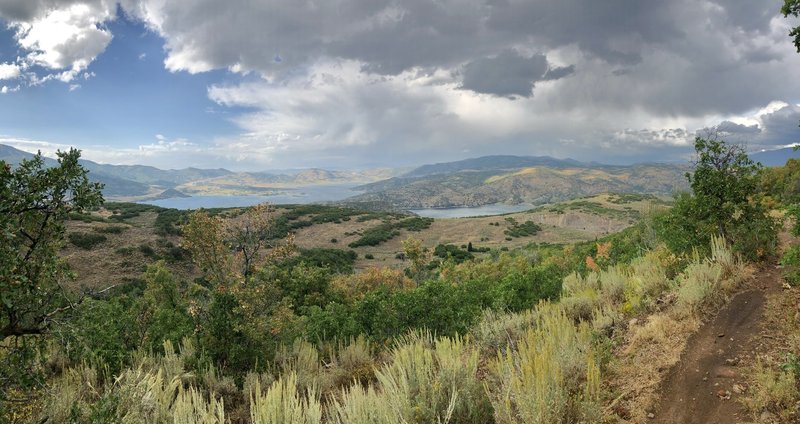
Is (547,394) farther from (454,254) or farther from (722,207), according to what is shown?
(454,254)

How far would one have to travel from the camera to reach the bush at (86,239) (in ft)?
160

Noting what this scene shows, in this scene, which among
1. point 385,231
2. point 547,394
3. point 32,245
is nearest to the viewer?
point 547,394

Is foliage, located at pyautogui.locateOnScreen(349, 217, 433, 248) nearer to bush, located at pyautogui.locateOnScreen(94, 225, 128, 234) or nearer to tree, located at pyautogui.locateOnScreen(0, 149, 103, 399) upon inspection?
bush, located at pyautogui.locateOnScreen(94, 225, 128, 234)

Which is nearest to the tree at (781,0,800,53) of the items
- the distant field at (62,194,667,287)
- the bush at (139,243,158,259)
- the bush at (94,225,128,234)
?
the distant field at (62,194,667,287)

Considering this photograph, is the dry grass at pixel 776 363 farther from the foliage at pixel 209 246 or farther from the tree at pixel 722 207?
the foliage at pixel 209 246

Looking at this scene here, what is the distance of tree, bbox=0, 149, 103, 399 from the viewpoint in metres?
4.34

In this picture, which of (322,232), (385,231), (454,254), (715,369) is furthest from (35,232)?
(322,232)

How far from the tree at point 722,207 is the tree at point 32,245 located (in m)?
14.6

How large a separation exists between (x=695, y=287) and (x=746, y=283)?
6.03 ft

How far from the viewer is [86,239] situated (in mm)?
50219

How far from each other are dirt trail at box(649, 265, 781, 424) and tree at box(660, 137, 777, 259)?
3.77 m

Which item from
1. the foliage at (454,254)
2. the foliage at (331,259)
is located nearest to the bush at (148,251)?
the foliage at (331,259)

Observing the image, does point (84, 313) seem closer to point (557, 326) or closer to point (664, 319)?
point (557, 326)

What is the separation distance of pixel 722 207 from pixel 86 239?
64227 mm
